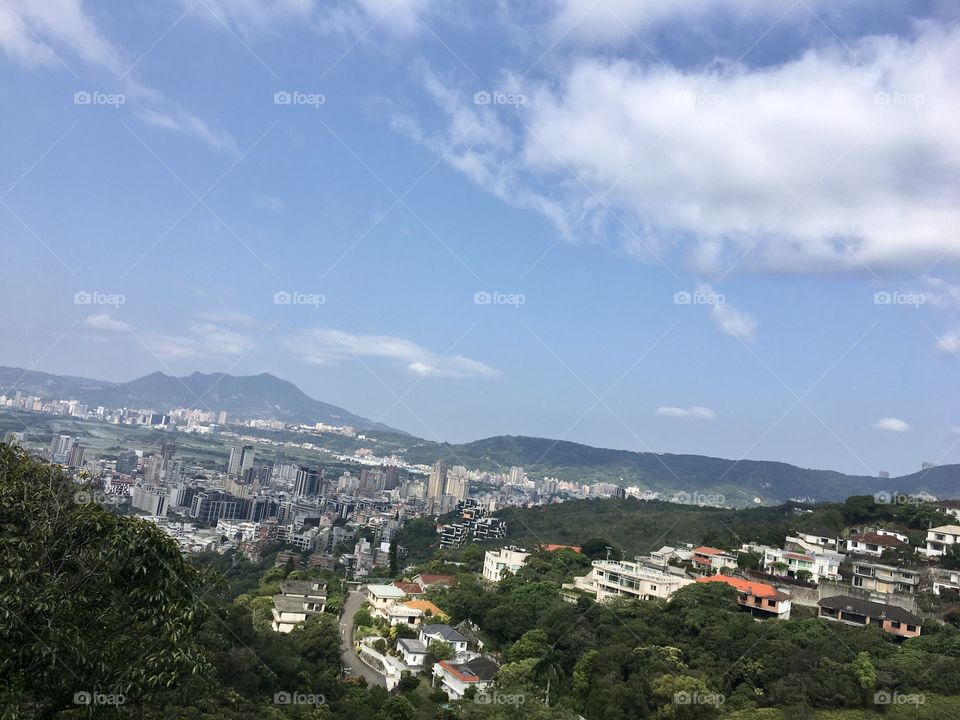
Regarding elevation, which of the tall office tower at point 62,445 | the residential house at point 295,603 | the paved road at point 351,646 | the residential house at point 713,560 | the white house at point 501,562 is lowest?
the paved road at point 351,646

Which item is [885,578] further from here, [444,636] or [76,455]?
[76,455]

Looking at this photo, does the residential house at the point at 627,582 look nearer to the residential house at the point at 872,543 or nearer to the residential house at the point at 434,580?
the residential house at the point at 434,580

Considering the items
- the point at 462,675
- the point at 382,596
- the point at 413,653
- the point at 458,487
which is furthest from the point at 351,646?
the point at 458,487

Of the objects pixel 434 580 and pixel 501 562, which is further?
pixel 501 562

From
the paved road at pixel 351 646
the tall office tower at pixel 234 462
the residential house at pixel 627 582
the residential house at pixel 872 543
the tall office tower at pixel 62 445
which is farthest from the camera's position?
the tall office tower at pixel 234 462

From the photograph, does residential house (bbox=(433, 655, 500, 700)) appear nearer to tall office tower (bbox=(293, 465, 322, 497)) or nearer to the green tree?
the green tree

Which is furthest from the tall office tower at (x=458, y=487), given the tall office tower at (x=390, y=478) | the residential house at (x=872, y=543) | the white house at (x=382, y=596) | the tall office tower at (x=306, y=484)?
the residential house at (x=872, y=543)
